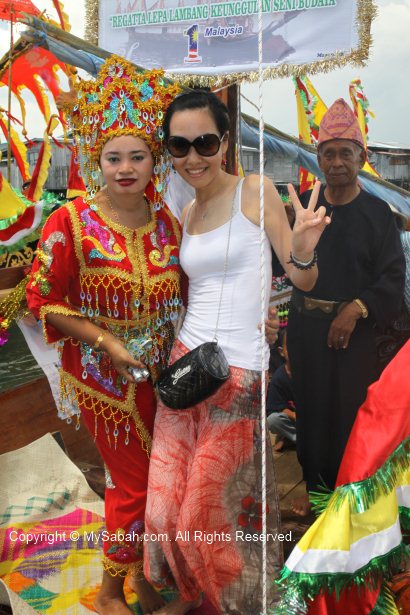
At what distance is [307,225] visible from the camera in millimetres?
1750

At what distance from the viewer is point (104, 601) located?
7.48 ft

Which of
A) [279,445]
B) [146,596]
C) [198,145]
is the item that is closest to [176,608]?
[146,596]

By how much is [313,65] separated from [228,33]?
43 centimetres

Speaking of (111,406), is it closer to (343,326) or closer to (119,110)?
(119,110)

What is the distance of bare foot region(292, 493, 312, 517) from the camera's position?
116 inches

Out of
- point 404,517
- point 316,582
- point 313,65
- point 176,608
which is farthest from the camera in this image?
point 313,65

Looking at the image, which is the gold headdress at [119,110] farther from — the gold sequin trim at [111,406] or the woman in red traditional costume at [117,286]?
the gold sequin trim at [111,406]

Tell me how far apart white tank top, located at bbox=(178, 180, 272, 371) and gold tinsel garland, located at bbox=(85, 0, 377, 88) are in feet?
2.87

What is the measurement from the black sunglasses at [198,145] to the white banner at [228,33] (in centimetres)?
89

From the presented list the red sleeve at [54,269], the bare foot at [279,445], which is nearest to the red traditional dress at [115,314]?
the red sleeve at [54,269]

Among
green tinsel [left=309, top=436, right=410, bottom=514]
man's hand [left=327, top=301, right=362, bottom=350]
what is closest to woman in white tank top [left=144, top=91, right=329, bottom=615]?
green tinsel [left=309, top=436, right=410, bottom=514]

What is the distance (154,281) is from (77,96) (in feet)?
2.37

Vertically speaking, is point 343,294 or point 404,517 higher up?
point 343,294

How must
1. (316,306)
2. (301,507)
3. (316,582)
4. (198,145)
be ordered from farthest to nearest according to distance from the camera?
1. (301,507)
2. (316,306)
3. (198,145)
4. (316,582)
